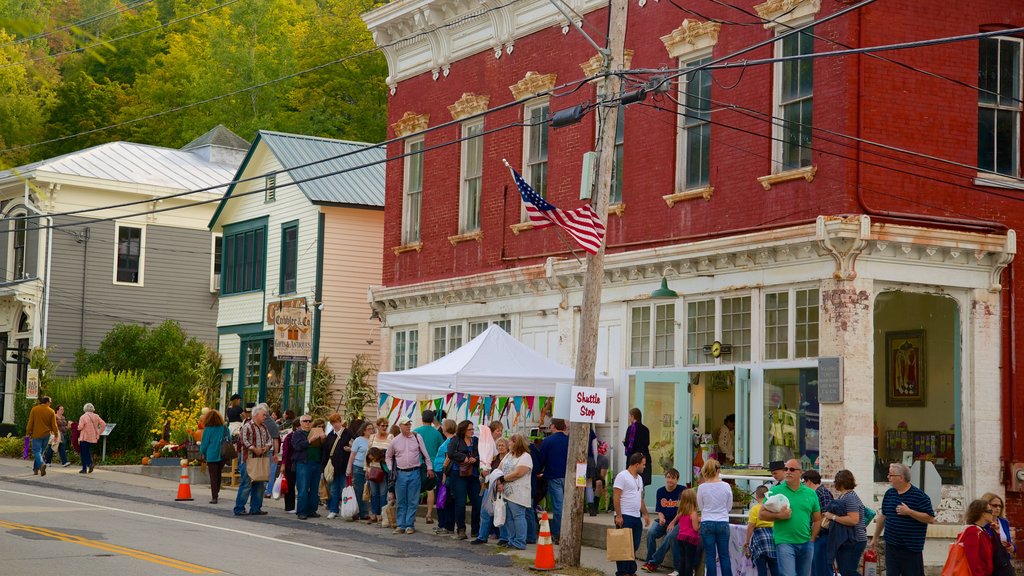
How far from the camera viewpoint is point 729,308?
1925 cm

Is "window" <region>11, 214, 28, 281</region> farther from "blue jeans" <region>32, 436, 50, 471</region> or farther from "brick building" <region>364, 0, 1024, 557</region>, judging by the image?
"brick building" <region>364, 0, 1024, 557</region>

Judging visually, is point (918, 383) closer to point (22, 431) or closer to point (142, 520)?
point (142, 520)

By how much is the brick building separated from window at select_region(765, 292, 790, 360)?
3 centimetres

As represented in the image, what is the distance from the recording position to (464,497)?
756 inches

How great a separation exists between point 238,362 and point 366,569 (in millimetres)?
23865

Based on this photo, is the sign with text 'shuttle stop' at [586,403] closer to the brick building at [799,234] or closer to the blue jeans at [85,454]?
the brick building at [799,234]

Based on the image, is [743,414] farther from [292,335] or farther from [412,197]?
[292,335]

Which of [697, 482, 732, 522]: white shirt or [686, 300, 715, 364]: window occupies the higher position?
[686, 300, 715, 364]: window

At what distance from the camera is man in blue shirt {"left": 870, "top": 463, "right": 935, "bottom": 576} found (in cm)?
1240

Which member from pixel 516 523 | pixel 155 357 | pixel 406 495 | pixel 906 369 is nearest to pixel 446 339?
pixel 406 495

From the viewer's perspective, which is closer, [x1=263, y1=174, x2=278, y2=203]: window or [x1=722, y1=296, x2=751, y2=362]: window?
[x1=722, y1=296, x2=751, y2=362]: window

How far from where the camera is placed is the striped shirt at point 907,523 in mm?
12406

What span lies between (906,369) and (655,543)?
663cm

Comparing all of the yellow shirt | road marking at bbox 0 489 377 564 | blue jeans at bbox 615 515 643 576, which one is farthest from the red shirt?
road marking at bbox 0 489 377 564
